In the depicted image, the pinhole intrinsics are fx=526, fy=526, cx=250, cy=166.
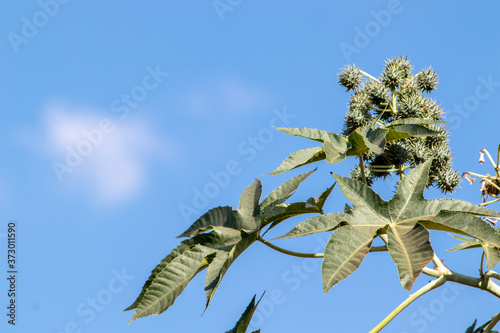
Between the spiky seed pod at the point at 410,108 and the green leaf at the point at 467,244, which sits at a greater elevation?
the spiky seed pod at the point at 410,108

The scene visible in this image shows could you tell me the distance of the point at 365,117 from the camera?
521 cm

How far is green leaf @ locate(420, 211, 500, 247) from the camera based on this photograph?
1111 mm

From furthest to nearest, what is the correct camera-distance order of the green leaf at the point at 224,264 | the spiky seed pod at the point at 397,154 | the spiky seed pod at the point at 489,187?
the spiky seed pod at the point at 397,154
the spiky seed pod at the point at 489,187
the green leaf at the point at 224,264

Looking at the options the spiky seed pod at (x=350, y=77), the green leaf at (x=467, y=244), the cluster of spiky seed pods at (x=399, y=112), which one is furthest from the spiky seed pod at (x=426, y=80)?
the green leaf at (x=467, y=244)

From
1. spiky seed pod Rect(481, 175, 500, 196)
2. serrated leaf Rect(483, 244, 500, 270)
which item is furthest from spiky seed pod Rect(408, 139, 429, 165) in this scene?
serrated leaf Rect(483, 244, 500, 270)

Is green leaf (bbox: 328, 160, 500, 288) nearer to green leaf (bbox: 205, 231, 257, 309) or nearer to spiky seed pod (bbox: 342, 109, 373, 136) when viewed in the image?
green leaf (bbox: 205, 231, 257, 309)

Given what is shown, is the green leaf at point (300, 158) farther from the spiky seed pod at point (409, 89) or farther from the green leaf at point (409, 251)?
the spiky seed pod at point (409, 89)

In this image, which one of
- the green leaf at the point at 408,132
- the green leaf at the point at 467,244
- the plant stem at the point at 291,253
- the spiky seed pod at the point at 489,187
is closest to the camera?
the plant stem at the point at 291,253

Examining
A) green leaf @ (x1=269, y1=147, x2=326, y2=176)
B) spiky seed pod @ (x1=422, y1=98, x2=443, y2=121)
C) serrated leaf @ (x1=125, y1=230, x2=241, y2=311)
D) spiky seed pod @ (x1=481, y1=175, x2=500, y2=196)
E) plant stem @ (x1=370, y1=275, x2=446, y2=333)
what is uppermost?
spiky seed pod @ (x1=422, y1=98, x2=443, y2=121)

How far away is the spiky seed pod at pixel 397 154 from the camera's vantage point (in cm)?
464

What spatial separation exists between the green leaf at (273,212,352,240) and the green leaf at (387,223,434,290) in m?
0.12

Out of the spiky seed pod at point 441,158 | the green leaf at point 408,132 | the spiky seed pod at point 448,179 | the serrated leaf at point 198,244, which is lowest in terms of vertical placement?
the serrated leaf at point 198,244

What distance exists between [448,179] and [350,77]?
1.45 meters

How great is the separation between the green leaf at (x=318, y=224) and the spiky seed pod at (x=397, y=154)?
356 cm
